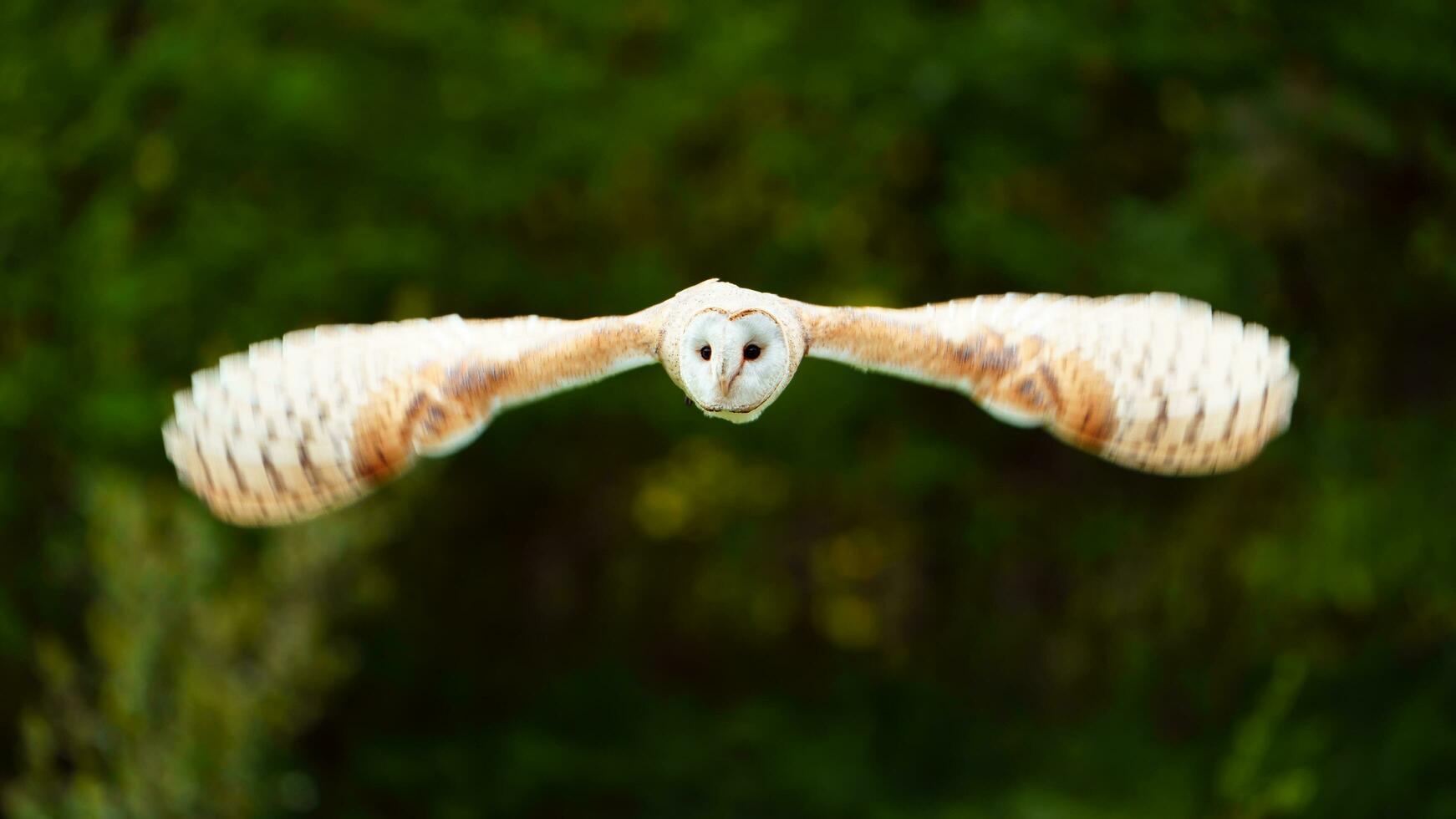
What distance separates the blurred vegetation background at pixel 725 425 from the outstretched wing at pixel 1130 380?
2.84m

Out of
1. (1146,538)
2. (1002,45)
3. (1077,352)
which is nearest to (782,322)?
(1077,352)

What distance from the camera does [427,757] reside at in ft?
24.4

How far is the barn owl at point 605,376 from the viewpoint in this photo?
2.33 meters

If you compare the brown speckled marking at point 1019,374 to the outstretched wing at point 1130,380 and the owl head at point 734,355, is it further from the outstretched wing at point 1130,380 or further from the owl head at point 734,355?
the owl head at point 734,355

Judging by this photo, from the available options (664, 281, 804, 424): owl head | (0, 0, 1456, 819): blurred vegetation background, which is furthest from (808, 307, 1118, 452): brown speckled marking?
(0, 0, 1456, 819): blurred vegetation background

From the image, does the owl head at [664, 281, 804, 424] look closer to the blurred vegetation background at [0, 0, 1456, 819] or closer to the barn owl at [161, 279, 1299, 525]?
the barn owl at [161, 279, 1299, 525]

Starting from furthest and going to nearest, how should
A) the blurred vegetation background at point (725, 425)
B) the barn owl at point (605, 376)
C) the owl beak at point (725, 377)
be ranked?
the blurred vegetation background at point (725, 425) → the barn owl at point (605, 376) → the owl beak at point (725, 377)

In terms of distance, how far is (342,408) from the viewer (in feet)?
7.97

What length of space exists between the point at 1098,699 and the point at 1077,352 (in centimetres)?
534

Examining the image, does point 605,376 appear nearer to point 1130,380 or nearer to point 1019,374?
point 1019,374

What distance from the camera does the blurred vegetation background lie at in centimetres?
593

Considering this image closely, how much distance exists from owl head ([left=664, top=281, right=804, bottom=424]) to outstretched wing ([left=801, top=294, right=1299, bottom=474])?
17.3 inches

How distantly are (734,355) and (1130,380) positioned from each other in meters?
0.84

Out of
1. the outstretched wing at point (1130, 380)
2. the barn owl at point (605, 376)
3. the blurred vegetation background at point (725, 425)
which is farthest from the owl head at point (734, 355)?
the blurred vegetation background at point (725, 425)
